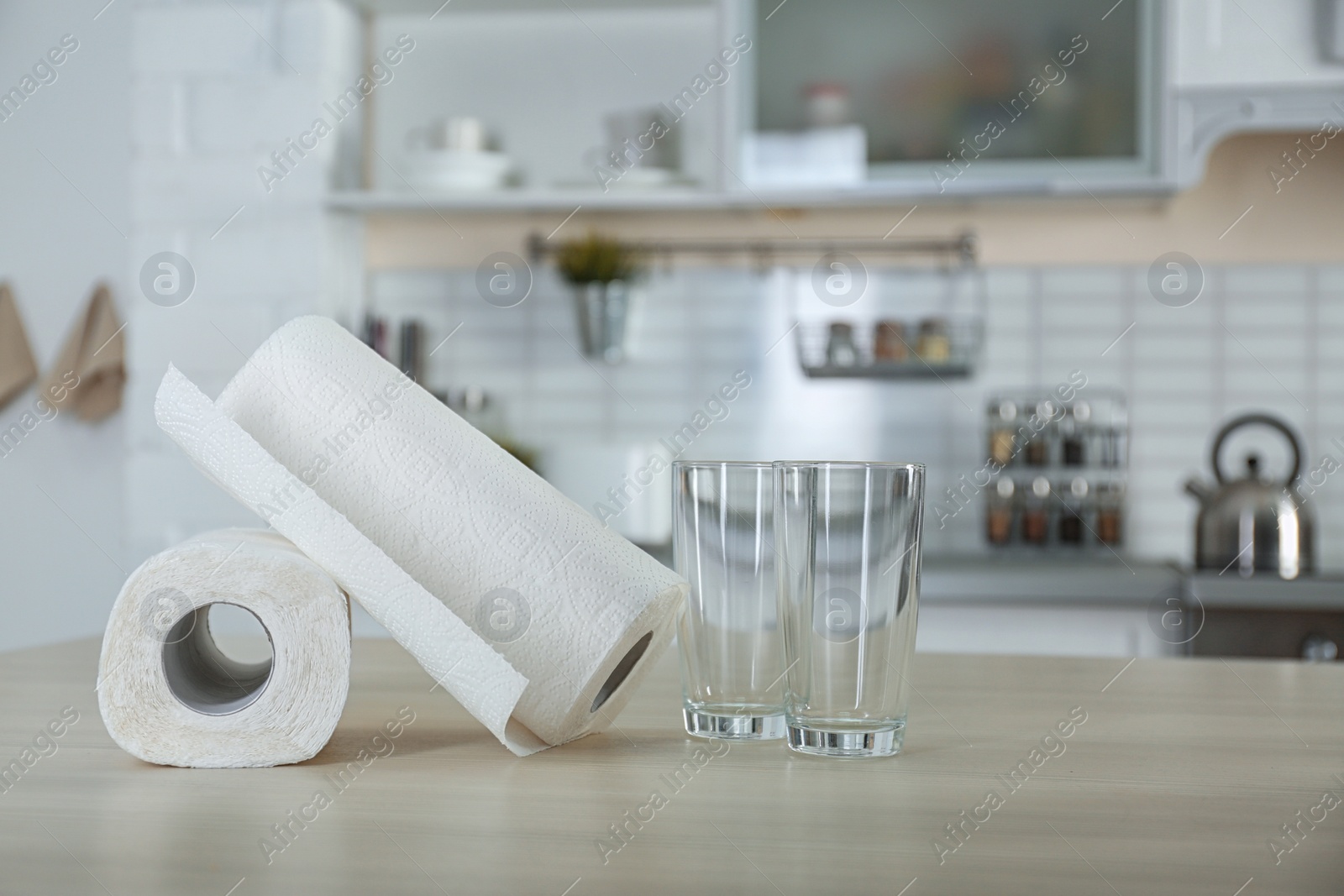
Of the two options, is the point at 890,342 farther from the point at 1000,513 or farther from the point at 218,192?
the point at 218,192

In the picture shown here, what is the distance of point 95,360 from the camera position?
228 cm

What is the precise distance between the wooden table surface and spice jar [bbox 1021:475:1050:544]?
137cm

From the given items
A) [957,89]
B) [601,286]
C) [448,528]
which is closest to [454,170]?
[601,286]

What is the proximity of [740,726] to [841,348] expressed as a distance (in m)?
1.59

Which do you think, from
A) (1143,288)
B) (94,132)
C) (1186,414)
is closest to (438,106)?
(94,132)

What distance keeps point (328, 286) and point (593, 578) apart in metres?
1.71

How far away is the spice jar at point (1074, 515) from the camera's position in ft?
6.49

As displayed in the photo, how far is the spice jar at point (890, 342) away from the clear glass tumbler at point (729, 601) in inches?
62.3

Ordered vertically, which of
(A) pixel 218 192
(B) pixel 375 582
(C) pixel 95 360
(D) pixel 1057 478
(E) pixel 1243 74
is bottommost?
(D) pixel 1057 478

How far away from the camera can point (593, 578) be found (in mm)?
532

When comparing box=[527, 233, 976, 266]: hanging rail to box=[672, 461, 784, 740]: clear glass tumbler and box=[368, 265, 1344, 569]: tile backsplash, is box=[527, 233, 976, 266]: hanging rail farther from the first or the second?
box=[672, 461, 784, 740]: clear glass tumbler

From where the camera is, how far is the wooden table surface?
368mm

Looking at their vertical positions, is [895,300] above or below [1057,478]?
above

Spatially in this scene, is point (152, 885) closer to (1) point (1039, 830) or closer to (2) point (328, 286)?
(1) point (1039, 830)
